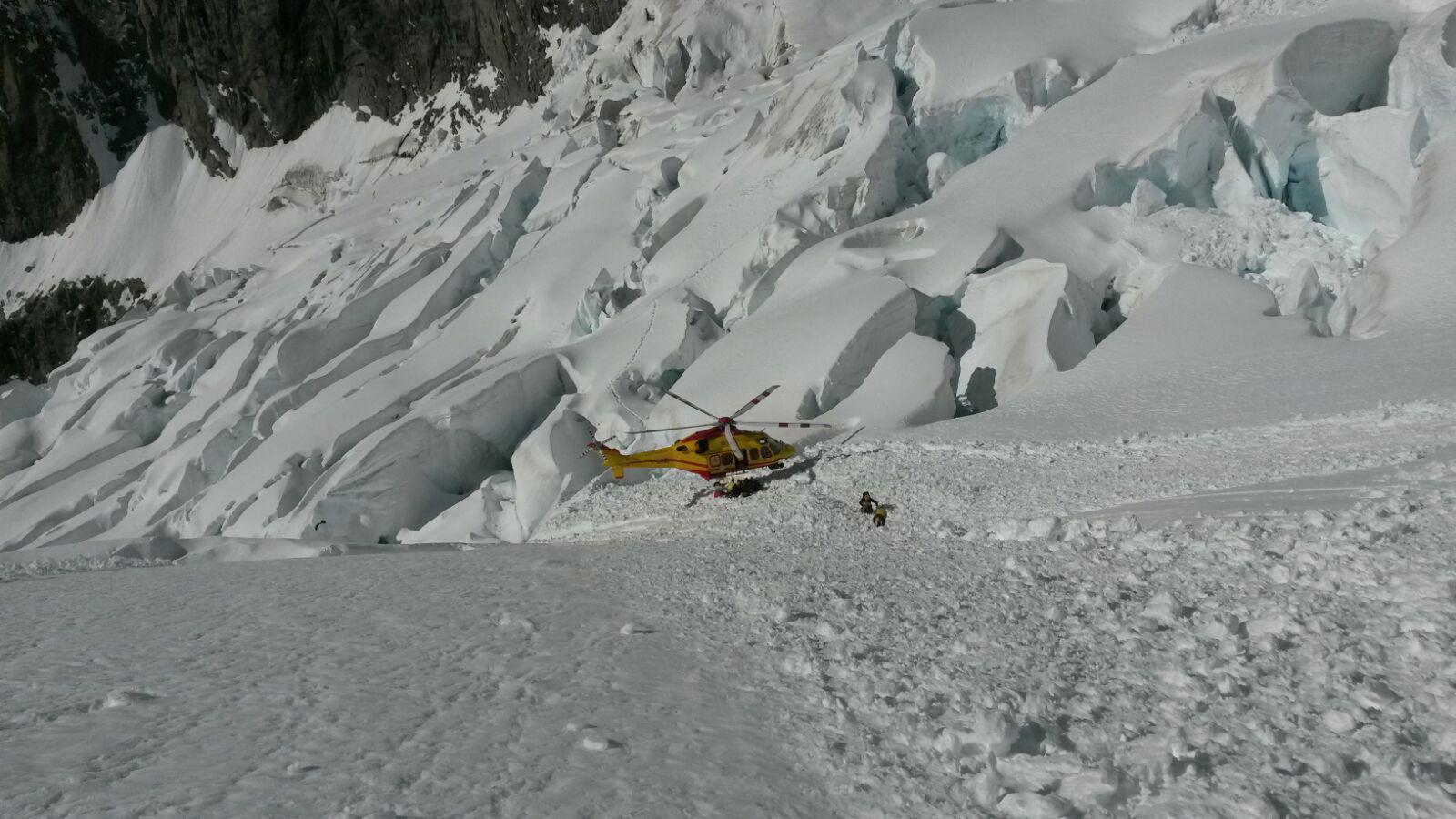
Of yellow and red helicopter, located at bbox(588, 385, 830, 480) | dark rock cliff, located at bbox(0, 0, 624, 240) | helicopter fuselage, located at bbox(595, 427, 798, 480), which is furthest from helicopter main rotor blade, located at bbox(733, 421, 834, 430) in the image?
dark rock cliff, located at bbox(0, 0, 624, 240)

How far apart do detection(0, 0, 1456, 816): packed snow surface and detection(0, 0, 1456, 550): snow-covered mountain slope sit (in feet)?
0.47

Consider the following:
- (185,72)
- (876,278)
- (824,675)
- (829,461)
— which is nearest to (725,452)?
(829,461)

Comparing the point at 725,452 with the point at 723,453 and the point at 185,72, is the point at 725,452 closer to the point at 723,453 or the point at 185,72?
the point at 723,453

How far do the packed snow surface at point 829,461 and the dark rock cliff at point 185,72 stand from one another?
1897cm

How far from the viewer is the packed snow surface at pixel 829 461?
472cm

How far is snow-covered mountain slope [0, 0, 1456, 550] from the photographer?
1698 centimetres

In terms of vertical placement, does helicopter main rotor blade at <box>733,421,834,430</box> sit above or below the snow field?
below

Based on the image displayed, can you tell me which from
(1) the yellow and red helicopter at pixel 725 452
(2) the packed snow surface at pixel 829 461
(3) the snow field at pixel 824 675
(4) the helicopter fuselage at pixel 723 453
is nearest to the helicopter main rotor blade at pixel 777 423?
(1) the yellow and red helicopter at pixel 725 452

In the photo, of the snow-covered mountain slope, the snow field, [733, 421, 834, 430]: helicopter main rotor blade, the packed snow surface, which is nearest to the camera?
the snow field

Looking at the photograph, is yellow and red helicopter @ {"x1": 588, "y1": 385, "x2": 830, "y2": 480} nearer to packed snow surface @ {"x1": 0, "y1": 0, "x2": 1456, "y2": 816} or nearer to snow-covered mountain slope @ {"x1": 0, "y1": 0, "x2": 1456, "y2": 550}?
packed snow surface @ {"x1": 0, "y1": 0, "x2": 1456, "y2": 816}

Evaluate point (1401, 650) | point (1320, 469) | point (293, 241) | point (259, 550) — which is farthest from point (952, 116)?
point (293, 241)

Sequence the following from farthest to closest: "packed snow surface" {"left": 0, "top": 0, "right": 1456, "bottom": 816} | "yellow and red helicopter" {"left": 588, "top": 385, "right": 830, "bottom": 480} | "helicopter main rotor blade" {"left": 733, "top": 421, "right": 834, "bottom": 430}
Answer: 1. "helicopter main rotor blade" {"left": 733, "top": 421, "right": 834, "bottom": 430}
2. "yellow and red helicopter" {"left": 588, "top": 385, "right": 830, "bottom": 480}
3. "packed snow surface" {"left": 0, "top": 0, "right": 1456, "bottom": 816}

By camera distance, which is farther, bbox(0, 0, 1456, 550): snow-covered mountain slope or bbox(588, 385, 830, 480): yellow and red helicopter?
bbox(0, 0, 1456, 550): snow-covered mountain slope

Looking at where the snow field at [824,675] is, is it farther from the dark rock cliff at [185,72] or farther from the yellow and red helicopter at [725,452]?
the dark rock cliff at [185,72]
